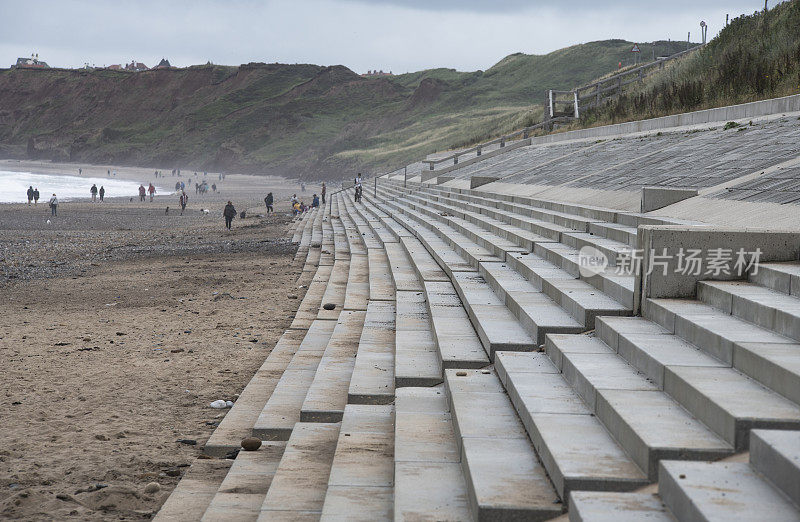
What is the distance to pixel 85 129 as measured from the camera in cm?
17162

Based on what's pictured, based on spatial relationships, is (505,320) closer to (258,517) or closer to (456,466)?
(456,466)

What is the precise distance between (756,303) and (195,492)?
350 cm

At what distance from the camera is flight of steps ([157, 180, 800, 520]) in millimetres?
3270

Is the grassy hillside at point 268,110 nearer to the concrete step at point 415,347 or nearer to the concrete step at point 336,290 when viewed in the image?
the concrete step at point 336,290

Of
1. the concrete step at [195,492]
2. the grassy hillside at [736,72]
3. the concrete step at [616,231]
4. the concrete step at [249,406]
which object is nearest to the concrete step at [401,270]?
the concrete step at [249,406]

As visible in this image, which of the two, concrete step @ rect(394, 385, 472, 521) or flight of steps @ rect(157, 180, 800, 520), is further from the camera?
concrete step @ rect(394, 385, 472, 521)

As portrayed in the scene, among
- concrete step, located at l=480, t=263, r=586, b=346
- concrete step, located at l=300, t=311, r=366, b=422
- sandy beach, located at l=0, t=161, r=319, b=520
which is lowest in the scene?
sandy beach, located at l=0, t=161, r=319, b=520

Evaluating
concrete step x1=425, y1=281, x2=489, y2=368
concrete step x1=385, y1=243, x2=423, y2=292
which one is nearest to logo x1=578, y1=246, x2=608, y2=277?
concrete step x1=425, y1=281, x2=489, y2=368

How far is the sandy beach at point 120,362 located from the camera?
17.5ft

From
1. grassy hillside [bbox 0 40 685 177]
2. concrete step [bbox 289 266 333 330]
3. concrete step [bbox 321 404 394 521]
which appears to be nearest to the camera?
concrete step [bbox 321 404 394 521]

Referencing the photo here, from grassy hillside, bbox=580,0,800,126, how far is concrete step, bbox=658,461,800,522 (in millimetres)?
13979

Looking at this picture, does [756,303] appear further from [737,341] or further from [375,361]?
[375,361]

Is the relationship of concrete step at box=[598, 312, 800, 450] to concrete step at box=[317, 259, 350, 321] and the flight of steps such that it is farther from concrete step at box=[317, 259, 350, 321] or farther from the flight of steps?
concrete step at box=[317, 259, 350, 321]

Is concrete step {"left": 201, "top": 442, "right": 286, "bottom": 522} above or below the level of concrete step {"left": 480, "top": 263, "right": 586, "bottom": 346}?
below
